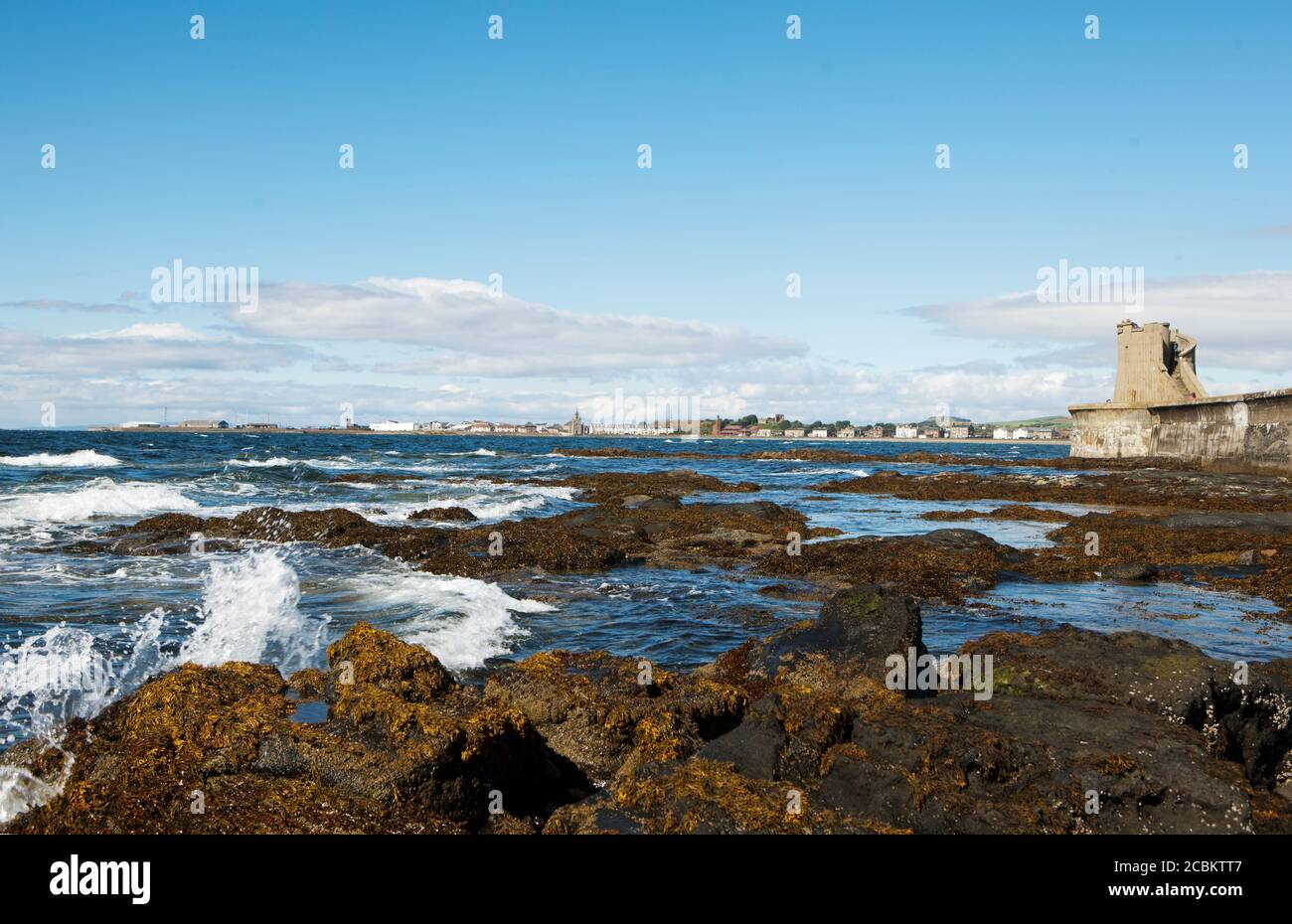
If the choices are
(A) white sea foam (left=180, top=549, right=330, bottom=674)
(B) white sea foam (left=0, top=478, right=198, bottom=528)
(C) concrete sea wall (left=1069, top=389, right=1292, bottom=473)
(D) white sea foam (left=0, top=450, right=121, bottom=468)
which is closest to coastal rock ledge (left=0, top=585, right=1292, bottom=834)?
(A) white sea foam (left=180, top=549, right=330, bottom=674)

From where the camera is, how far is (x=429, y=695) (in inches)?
272

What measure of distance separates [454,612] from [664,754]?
678cm

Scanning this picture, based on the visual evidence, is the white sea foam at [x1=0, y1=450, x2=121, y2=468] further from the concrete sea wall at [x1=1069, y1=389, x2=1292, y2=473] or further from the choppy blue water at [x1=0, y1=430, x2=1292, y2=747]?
the concrete sea wall at [x1=1069, y1=389, x2=1292, y2=473]

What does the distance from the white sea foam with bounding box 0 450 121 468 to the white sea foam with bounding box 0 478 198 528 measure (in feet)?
65.8

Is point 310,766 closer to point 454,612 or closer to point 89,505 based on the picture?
point 454,612

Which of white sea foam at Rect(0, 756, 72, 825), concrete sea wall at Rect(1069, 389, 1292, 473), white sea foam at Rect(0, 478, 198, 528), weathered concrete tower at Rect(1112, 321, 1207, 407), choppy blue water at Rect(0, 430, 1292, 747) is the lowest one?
choppy blue water at Rect(0, 430, 1292, 747)

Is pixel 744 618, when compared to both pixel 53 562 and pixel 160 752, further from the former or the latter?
pixel 53 562

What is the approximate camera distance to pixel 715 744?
259 inches

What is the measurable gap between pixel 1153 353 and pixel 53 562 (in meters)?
51.9

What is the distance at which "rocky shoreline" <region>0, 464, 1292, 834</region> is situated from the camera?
5.53 metres

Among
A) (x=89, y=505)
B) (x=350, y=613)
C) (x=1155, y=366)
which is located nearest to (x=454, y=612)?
(x=350, y=613)

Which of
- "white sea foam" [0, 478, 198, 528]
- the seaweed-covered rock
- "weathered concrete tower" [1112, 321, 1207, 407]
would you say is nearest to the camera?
the seaweed-covered rock
